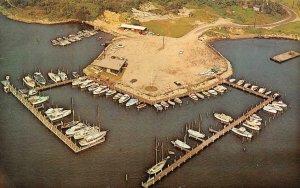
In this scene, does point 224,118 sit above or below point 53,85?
below

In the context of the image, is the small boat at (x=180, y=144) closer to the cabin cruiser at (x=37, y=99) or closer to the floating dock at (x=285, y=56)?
the cabin cruiser at (x=37, y=99)

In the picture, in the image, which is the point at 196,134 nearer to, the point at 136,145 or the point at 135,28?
the point at 136,145

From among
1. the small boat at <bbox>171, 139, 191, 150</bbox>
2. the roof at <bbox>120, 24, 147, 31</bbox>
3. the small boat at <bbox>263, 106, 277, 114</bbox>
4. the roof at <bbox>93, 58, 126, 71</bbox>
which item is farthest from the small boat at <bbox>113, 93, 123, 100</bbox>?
the roof at <bbox>120, 24, 147, 31</bbox>

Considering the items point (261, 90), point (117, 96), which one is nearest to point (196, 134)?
point (117, 96)

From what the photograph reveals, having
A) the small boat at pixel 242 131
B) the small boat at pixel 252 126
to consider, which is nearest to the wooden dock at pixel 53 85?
the small boat at pixel 242 131

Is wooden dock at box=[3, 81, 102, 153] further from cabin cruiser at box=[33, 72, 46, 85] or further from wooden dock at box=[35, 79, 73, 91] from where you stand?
cabin cruiser at box=[33, 72, 46, 85]

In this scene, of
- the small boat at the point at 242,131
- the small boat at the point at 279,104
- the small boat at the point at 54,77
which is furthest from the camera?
the small boat at the point at 54,77
